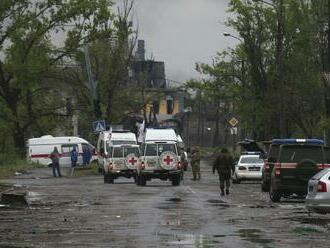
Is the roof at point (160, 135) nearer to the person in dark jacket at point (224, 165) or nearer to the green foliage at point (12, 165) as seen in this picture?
the green foliage at point (12, 165)

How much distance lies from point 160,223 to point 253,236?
122 inches

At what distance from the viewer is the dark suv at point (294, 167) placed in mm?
27062

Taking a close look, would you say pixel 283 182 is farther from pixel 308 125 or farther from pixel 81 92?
pixel 81 92

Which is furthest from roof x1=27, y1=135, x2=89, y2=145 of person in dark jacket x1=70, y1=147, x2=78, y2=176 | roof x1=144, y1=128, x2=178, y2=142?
roof x1=144, y1=128, x2=178, y2=142

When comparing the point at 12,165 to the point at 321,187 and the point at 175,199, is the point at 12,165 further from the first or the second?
the point at 321,187

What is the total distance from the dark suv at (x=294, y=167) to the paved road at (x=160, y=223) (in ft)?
1.70

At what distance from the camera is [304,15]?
49.8 metres

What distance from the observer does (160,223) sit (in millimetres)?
18125

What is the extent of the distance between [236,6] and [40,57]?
1508cm

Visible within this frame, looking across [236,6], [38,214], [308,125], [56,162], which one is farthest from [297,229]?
[236,6]

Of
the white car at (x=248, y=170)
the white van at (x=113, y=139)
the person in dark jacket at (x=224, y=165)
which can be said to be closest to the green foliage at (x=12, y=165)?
the white van at (x=113, y=139)

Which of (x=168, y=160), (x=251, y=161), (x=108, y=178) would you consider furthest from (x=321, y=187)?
(x=251, y=161)

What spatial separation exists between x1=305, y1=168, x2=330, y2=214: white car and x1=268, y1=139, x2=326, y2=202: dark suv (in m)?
6.25

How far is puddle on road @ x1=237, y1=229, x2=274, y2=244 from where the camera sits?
14.7 m
